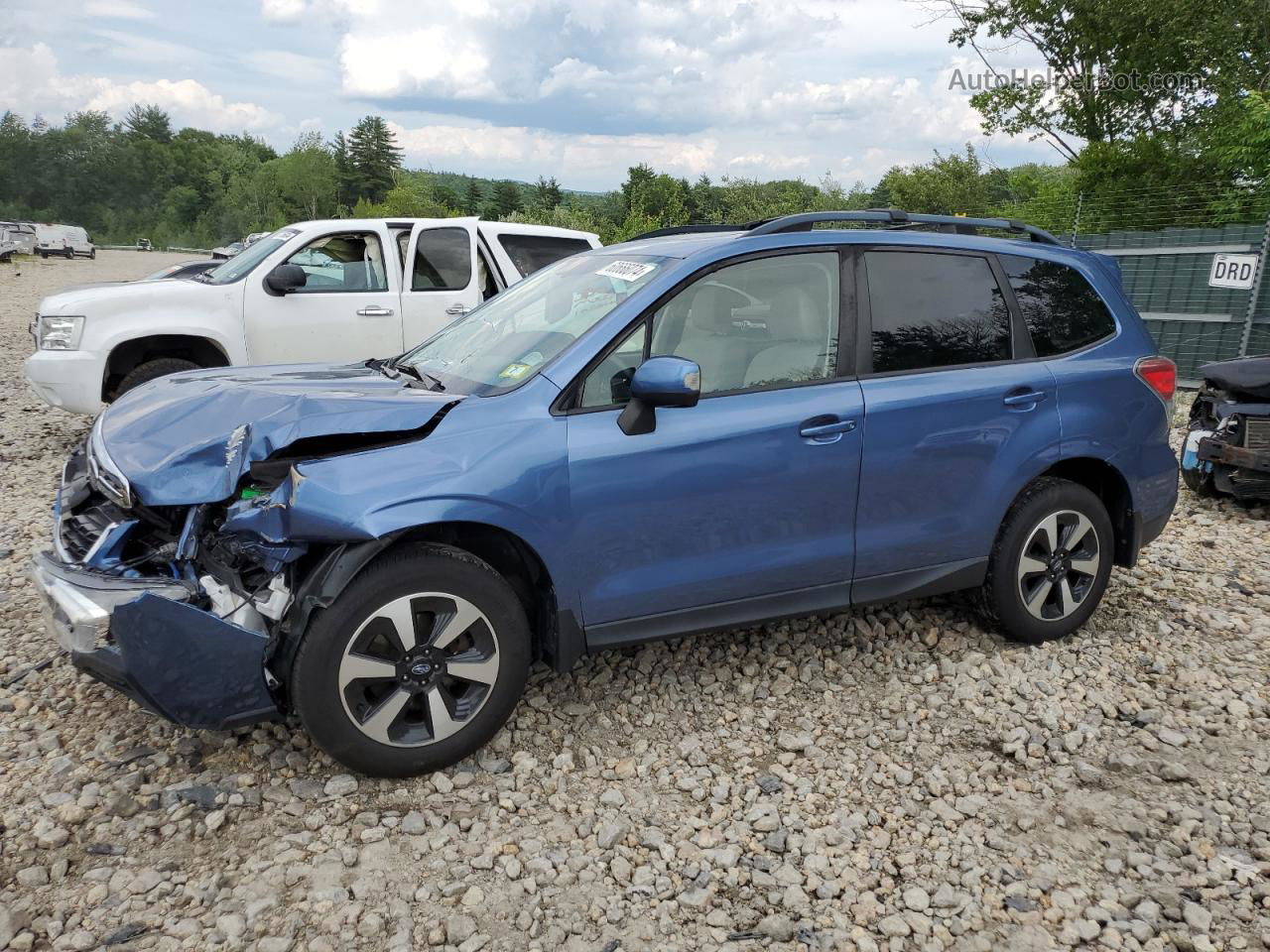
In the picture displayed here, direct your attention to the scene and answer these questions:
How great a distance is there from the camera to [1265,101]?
1667 cm

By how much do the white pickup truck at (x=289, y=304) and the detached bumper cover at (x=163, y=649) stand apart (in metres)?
4.73

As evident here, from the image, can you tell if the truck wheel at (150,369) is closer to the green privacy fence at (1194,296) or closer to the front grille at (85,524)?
the front grille at (85,524)

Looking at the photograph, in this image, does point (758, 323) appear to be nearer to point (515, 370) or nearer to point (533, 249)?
point (515, 370)

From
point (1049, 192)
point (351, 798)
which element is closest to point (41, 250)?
point (1049, 192)

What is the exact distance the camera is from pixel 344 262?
8094mm

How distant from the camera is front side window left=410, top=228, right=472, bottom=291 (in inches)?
323

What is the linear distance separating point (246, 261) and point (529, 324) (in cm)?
520

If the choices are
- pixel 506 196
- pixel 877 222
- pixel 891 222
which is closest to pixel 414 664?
pixel 877 222

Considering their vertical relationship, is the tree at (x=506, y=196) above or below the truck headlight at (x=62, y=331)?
above

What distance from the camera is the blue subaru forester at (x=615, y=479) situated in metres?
2.91

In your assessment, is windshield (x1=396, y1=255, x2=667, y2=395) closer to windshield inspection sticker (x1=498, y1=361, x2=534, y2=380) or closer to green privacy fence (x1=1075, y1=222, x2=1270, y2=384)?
windshield inspection sticker (x1=498, y1=361, x2=534, y2=380)

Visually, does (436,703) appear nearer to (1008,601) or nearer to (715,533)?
(715,533)

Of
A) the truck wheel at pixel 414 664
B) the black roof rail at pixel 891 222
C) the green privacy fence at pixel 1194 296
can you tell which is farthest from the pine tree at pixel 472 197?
the truck wheel at pixel 414 664

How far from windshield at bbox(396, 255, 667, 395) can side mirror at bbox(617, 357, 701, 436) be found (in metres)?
0.38
